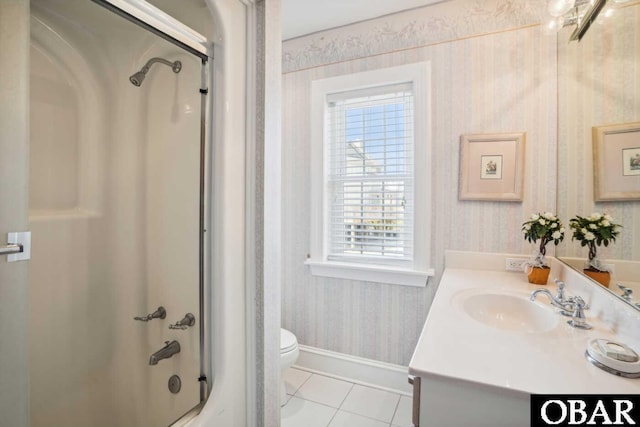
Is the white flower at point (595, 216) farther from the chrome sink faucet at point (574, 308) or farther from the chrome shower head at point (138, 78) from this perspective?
the chrome shower head at point (138, 78)

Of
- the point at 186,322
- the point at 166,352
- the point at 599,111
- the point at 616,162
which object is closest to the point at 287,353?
the point at 166,352

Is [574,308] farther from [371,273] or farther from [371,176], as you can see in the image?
[371,176]

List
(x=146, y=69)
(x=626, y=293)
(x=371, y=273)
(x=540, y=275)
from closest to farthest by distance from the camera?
(x=626, y=293) < (x=146, y=69) < (x=540, y=275) < (x=371, y=273)

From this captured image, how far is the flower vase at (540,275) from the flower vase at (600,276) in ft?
0.72

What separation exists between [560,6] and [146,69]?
1.94 meters

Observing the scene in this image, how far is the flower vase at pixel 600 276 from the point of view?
1.18 meters

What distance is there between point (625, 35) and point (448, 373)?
1390 millimetres

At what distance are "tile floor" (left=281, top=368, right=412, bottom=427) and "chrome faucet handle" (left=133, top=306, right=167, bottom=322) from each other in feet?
3.24

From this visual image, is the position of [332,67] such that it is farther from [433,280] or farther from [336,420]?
[336,420]

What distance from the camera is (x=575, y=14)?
150 centimetres

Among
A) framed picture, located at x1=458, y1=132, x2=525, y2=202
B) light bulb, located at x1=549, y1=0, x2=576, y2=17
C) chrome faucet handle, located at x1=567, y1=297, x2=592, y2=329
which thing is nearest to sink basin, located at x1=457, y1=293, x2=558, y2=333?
chrome faucet handle, located at x1=567, y1=297, x2=592, y2=329

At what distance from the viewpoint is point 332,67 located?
2254mm

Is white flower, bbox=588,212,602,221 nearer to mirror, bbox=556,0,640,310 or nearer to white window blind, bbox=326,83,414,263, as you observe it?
mirror, bbox=556,0,640,310

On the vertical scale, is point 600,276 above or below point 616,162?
below
